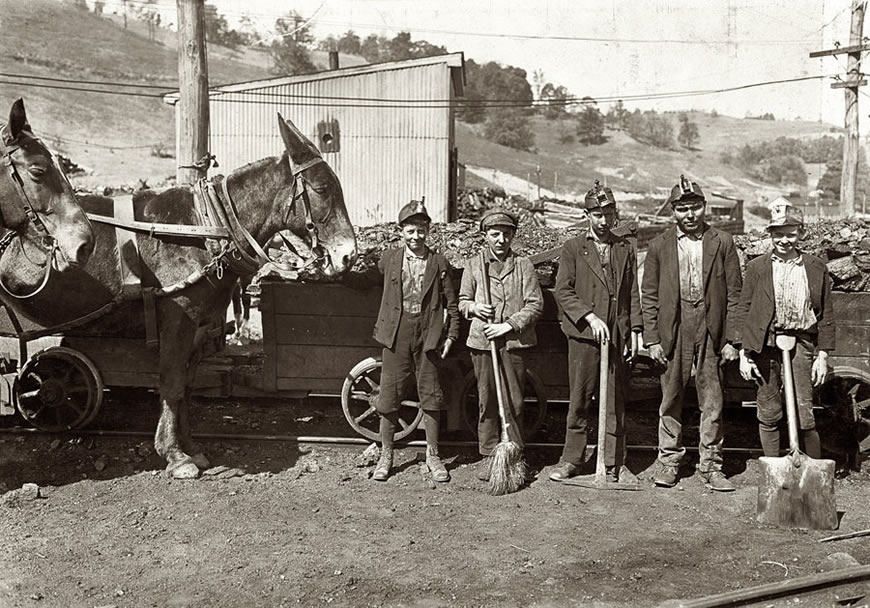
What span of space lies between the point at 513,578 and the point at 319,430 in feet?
10.5

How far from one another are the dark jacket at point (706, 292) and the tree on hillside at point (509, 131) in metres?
63.1

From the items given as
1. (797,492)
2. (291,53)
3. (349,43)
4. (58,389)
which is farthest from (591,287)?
(349,43)

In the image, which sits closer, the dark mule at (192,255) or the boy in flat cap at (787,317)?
the boy in flat cap at (787,317)

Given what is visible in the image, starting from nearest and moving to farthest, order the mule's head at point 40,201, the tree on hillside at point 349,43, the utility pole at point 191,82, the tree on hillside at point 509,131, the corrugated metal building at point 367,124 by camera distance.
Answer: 1. the mule's head at point 40,201
2. the utility pole at point 191,82
3. the corrugated metal building at point 367,124
4. the tree on hillside at point 509,131
5. the tree on hillside at point 349,43

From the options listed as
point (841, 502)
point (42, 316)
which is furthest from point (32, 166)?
point (841, 502)

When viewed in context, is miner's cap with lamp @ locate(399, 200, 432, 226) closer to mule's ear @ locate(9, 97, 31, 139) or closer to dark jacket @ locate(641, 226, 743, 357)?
dark jacket @ locate(641, 226, 743, 357)

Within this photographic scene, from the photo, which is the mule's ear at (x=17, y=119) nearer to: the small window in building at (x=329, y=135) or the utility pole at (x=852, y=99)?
the small window in building at (x=329, y=135)

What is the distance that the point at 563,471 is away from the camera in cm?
601

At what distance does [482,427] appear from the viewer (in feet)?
20.0

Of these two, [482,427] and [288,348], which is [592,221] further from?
[288,348]

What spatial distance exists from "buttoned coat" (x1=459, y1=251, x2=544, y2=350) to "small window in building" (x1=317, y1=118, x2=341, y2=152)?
54.5 ft

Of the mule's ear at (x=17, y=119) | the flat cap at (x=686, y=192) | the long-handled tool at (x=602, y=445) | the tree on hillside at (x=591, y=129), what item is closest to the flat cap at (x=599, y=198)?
the flat cap at (x=686, y=192)

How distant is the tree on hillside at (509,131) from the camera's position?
68.2m

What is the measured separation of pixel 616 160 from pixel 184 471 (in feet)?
210
